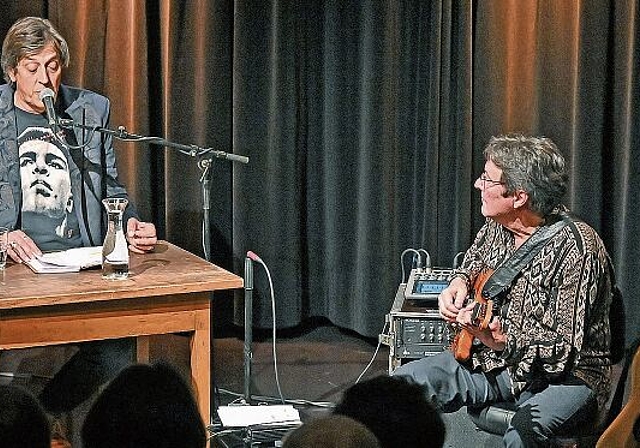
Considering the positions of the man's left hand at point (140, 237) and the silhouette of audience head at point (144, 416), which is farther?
the man's left hand at point (140, 237)

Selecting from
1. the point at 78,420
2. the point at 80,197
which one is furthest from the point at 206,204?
the point at 78,420

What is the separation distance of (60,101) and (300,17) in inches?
60.0

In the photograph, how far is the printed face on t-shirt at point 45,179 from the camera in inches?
154

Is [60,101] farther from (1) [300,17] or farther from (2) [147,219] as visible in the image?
(1) [300,17]

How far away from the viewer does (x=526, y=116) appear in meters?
4.80

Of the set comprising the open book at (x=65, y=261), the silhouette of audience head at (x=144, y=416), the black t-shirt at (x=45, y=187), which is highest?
the black t-shirt at (x=45, y=187)

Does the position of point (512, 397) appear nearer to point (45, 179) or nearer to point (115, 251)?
point (115, 251)

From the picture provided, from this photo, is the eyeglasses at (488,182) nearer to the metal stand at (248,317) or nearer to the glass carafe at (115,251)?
the metal stand at (248,317)

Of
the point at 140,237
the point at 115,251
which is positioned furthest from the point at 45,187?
the point at 115,251

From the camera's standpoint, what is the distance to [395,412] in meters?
1.83

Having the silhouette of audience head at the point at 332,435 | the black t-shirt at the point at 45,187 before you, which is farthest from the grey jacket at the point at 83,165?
the silhouette of audience head at the point at 332,435

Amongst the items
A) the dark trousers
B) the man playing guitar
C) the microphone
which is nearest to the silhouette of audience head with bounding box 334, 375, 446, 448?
the dark trousers

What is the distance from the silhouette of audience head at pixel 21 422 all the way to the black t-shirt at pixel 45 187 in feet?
7.14

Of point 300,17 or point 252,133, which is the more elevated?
point 300,17
